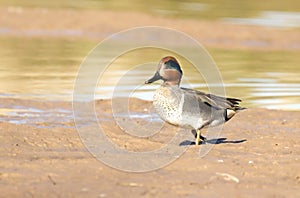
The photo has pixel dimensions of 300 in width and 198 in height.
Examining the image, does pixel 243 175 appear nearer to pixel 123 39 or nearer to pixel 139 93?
pixel 139 93

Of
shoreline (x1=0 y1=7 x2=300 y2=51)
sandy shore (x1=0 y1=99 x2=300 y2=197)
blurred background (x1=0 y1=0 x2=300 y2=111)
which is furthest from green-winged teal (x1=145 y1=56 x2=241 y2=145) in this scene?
shoreline (x1=0 y1=7 x2=300 y2=51)

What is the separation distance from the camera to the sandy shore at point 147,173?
5.64 metres

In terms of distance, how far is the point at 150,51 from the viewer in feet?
52.0

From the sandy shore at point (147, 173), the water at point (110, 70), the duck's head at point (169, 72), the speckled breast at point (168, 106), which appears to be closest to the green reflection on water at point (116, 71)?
the water at point (110, 70)

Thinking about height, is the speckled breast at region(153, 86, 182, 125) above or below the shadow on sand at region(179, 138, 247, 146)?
above

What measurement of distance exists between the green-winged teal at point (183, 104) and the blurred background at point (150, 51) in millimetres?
2790

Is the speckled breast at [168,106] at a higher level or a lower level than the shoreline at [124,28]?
lower

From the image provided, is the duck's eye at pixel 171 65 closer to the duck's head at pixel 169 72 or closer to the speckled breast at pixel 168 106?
the duck's head at pixel 169 72

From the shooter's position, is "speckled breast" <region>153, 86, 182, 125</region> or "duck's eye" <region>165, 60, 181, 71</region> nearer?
"speckled breast" <region>153, 86, 182, 125</region>

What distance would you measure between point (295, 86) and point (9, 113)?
15.4ft

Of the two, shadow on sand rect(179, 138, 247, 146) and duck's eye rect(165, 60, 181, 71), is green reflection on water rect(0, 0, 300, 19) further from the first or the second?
duck's eye rect(165, 60, 181, 71)

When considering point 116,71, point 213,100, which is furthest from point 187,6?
point 213,100

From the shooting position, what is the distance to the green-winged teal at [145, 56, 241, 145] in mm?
7016

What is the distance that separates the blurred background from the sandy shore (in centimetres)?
260
